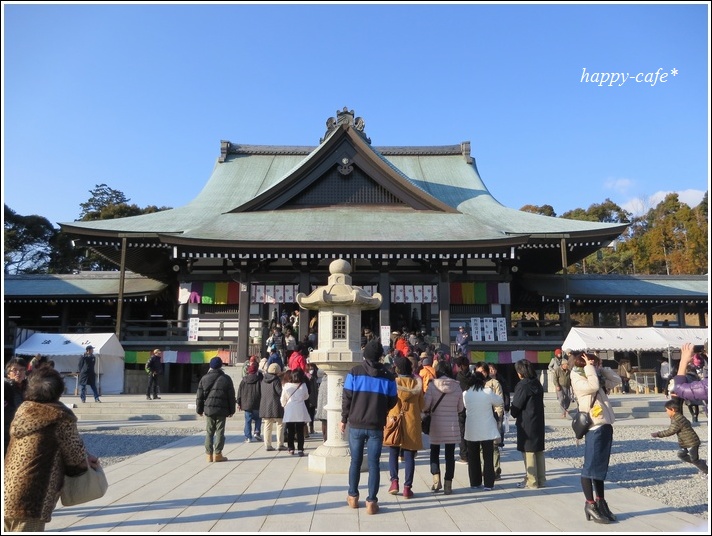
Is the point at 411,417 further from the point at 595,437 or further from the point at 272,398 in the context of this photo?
the point at 272,398

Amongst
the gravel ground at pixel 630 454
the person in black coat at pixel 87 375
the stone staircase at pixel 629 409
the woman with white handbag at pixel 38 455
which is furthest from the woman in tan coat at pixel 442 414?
the person in black coat at pixel 87 375

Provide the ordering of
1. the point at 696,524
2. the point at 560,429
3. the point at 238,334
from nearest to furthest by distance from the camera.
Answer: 1. the point at 696,524
2. the point at 560,429
3. the point at 238,334

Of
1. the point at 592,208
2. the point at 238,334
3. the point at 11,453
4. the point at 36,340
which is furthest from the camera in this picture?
the point at 592,208

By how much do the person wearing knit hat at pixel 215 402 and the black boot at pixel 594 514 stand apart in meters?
5.22

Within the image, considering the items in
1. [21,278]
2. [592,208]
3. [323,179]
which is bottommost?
[21,278]

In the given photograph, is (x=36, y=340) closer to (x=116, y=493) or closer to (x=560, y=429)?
(x=116, y=493)

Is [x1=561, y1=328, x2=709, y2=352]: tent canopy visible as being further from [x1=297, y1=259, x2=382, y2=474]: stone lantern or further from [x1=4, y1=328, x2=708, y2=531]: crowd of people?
[x1=297, y1=259, x2=382, y2=474]: stone lantern

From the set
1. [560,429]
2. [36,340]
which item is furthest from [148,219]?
[560,429]

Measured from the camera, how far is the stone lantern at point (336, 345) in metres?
8.20

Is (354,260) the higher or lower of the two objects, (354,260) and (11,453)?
the higher

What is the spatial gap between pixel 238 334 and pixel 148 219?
724cm

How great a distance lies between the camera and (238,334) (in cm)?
2120

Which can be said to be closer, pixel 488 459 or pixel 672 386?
pixel 672 386

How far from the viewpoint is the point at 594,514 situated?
5605 millimetres
